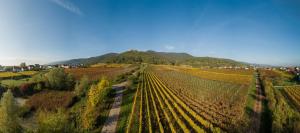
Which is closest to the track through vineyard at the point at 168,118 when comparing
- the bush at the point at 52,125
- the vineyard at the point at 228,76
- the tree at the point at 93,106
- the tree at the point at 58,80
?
the tree at the point at 93,106

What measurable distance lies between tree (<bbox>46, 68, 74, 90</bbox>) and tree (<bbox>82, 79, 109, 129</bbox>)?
58.0 ft

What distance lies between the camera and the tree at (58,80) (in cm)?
4725

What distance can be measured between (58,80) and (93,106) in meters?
24.3

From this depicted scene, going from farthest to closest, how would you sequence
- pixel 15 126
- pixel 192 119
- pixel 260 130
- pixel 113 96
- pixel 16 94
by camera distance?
pixel 16 94, pixel 113 96, pixel 192 119, pixel 260 130, pixel 15 126

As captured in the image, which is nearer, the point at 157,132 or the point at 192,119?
the point at 157,132

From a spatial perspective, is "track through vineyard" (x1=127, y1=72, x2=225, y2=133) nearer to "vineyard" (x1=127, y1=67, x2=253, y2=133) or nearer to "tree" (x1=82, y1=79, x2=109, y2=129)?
"vineyard" (x1=127, y1=67, x2=253, y2=133)

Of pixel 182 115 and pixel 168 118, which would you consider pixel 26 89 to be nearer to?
pixel 168 118

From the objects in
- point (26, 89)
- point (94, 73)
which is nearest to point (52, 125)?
point (26, 89)

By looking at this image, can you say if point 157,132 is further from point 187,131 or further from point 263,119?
point 263,119

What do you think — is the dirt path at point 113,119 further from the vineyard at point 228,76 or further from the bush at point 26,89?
the vineyard at point 228,76

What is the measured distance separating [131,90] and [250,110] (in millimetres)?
23328

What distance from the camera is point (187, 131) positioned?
19859 mm

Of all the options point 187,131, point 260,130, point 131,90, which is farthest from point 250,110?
point 131,90

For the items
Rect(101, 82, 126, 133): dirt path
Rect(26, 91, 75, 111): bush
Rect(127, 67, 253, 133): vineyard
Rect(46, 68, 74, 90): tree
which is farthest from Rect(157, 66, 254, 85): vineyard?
Rect(26, 91, 75, 111): bush
